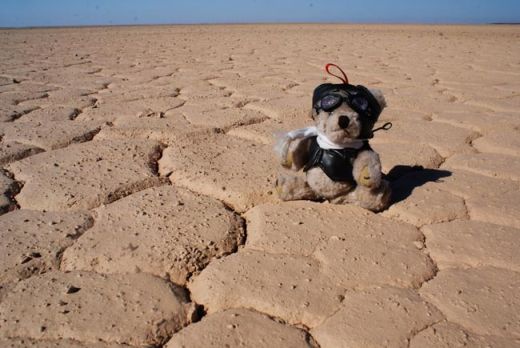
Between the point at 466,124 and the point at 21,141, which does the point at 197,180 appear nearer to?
the point at 21,141

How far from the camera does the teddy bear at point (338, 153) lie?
1.19 metres

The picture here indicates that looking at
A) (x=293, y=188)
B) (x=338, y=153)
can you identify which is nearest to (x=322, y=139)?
(x=338, y=153)

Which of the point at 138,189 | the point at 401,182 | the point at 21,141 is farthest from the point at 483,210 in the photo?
the point at 21,141

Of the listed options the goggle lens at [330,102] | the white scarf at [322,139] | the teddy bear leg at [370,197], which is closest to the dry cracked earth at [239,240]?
the teddy bear leg at [370,197]

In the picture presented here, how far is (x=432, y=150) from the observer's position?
181 cm

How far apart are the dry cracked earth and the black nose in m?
0.26

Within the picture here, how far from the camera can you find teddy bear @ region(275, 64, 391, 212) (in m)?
1.19

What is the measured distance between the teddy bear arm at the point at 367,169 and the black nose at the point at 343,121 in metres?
0.10

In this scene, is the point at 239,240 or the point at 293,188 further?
the point at 293,188

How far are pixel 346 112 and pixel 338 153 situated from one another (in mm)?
113

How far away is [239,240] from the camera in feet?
3.90

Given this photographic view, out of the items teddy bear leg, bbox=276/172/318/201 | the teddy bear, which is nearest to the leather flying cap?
the teddy bear

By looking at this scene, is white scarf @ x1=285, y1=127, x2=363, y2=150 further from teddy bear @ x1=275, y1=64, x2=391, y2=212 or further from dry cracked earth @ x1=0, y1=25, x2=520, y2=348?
dry cracked earth @ x1=0, y1=25, x2=520, y2=348

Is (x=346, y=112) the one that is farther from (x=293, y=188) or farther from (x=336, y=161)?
(x=293, y=188)
